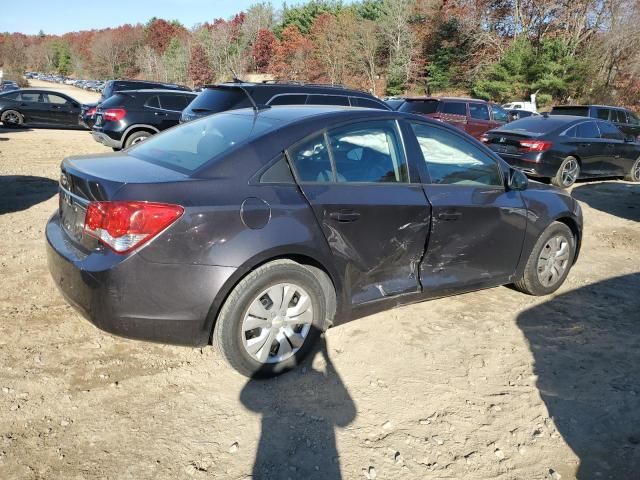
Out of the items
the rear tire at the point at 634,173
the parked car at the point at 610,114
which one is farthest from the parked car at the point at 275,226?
the parked car at the point at 610,114

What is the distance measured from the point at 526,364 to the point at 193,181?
247cm

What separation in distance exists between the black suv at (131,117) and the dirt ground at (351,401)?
7.28 metres

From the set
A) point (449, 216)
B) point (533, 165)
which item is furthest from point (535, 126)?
point (449, 216)

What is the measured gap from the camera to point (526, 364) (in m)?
3.58

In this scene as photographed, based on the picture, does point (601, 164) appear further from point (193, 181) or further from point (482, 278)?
point (193, 181)

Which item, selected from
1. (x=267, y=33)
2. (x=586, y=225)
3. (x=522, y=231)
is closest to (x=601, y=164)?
(x=586, y=225)

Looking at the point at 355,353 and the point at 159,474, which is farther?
the point at 355,353

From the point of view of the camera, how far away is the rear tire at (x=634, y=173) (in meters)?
11.7

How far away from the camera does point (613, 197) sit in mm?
9938

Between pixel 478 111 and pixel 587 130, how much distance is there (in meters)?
4.64

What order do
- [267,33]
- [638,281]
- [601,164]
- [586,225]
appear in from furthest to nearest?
[267,33], [601,164], [586,225], [638,281]

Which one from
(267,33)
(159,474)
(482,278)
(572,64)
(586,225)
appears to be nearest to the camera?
(159,474)

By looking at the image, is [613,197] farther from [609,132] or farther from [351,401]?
[351,401]

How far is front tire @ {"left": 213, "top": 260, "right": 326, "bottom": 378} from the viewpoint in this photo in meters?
2.96
